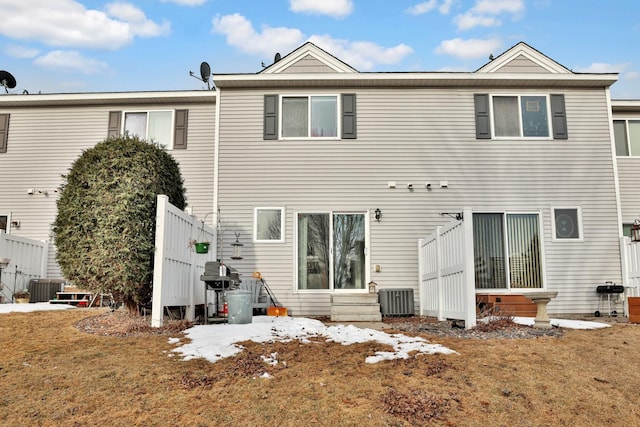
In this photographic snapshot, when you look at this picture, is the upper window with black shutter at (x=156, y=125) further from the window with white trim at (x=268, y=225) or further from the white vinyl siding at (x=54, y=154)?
the window with white trim at (x=268, y=225)

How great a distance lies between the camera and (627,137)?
460 inches

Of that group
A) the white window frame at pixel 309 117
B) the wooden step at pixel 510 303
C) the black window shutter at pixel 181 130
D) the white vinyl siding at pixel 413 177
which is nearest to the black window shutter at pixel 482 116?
the white vinyl siding at pixel 413 177

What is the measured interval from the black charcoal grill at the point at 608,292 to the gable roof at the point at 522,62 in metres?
4.63

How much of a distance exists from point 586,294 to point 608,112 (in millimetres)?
3982

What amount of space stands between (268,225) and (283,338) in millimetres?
4597

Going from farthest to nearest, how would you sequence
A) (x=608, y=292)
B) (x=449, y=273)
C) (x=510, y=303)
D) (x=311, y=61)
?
(x=311, y=61) < (x=608, y=292) < (x=510, y=303) < (x=449, y=273)

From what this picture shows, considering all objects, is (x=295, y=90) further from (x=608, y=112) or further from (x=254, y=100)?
(x=608, y=112)

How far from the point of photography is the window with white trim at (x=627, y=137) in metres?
11.6

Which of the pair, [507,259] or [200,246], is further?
[507,259]

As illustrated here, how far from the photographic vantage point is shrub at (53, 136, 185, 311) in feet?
20.8

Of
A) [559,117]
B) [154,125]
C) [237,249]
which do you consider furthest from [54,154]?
[559,117]

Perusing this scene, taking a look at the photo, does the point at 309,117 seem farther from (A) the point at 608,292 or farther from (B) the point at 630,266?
(B) the point at 630,266

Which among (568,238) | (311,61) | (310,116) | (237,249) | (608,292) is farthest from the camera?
(311,61)

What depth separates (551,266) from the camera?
10062 millimetres
